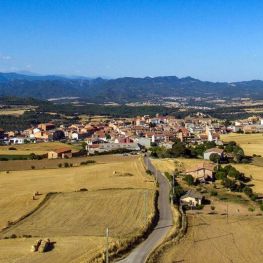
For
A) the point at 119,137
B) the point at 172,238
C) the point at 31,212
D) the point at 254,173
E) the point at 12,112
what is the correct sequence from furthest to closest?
1. the point at 12,112
2. the point at 119,137
3. the point at 254,173
4. the point at 31,212
5. the point at 172,238

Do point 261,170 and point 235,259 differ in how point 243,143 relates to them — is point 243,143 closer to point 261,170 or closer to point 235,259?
point 261,170

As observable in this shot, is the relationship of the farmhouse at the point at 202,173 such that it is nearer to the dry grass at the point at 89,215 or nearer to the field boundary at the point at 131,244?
the dry grass at the point at 89,215

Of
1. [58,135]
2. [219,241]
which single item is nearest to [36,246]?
[219,241]

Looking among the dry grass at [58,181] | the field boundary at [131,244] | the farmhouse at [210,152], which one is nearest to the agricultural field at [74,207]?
the dry grass at [58,181]

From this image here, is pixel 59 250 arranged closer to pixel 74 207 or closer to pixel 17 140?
pixel 74 207

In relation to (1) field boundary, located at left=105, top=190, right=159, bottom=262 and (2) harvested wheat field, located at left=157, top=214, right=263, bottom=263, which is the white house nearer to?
(2) harvested wheat field, located at left=157, top=214, right=263, bottom=263

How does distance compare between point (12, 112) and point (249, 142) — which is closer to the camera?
point (249, 142)
